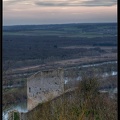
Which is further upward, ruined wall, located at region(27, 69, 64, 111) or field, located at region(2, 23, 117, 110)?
field, located at region(2, 23, 117, 110)

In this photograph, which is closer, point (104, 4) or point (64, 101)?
point (104, 4)

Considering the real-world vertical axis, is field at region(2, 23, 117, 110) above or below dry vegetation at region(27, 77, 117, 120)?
above

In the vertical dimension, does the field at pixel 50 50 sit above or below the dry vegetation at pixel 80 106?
above

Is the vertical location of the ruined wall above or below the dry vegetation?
above

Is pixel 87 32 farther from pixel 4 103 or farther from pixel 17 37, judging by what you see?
pixel 4 103

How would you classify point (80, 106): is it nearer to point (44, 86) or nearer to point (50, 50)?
point (44, 86)

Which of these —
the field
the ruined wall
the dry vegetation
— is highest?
the field

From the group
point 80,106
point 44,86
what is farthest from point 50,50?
point 80,106

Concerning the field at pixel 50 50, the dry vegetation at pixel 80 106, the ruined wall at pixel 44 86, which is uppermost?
the field at pixel 50 50

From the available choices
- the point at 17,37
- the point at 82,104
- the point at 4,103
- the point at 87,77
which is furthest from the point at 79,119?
the point at 17,37
